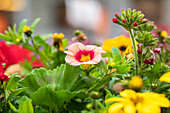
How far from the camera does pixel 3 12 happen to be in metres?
4.50

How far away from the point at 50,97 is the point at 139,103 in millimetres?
104

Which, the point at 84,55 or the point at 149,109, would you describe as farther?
the point at 84,55

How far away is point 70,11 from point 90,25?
0.70 metres

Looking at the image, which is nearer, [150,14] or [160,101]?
[160,101]

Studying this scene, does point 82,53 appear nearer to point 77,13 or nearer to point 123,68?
point 123,68

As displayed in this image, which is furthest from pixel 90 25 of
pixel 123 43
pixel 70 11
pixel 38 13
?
pixel 123 43

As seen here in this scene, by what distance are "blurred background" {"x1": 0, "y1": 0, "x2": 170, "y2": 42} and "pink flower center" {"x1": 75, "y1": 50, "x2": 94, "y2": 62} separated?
4.27 meters

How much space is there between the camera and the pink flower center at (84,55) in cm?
29

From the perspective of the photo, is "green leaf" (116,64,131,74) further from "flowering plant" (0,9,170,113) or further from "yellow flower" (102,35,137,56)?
"yellow flower" (102,35,137,56)

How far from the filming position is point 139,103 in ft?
0.65

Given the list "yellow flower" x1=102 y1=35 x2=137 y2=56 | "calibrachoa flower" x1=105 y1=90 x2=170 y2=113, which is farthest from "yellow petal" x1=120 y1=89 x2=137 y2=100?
"yellow flower" x1=102 y1=35 x2=137 y2=56

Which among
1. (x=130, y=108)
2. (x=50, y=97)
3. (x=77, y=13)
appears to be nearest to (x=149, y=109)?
(x=130, y=108)

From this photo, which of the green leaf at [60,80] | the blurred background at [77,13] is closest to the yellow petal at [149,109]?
the green leaf at [60,80]

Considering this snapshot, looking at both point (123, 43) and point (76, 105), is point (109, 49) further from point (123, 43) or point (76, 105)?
point (76, 105)
